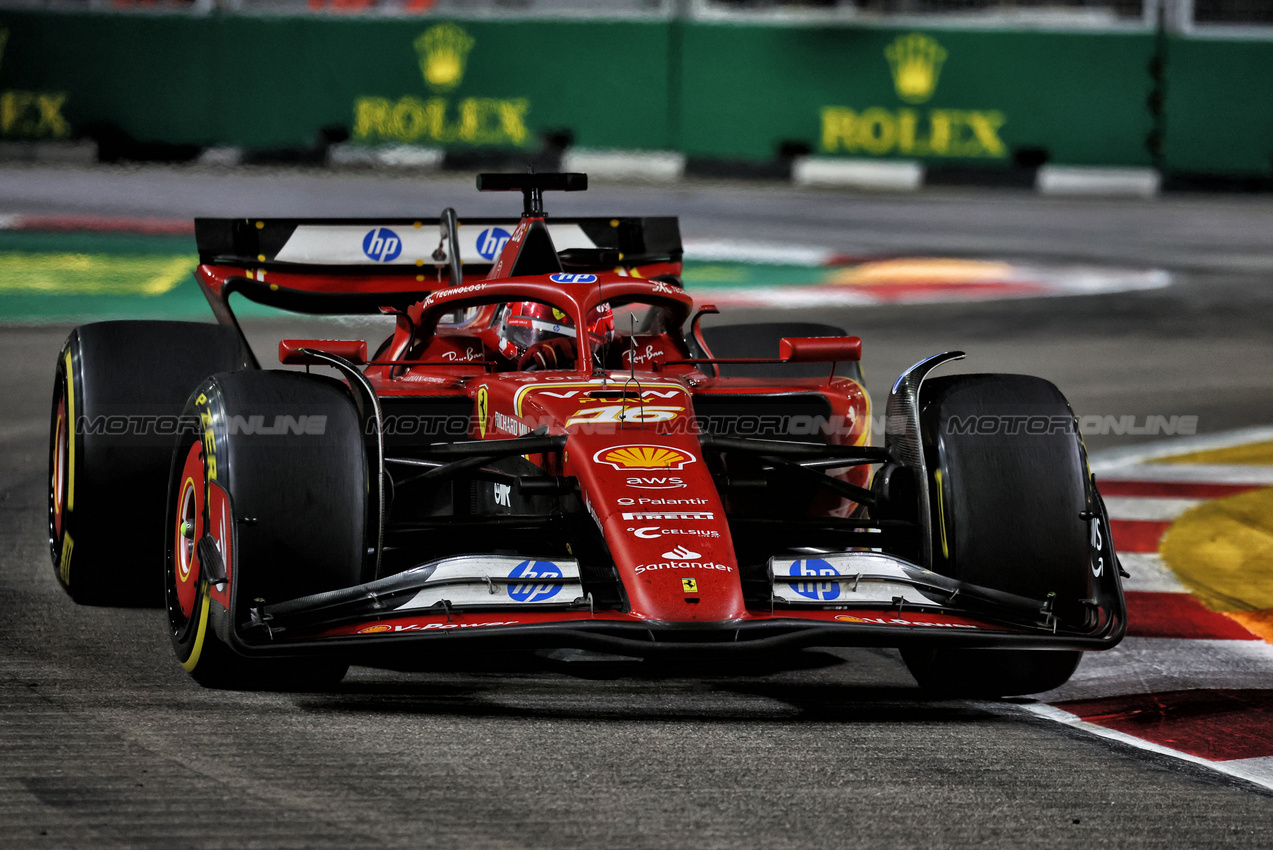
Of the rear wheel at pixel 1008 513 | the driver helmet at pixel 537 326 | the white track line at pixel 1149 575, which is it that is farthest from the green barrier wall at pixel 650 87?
the rear wheel at pixel 1008 513

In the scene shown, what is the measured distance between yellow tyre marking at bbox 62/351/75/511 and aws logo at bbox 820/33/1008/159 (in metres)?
16.2

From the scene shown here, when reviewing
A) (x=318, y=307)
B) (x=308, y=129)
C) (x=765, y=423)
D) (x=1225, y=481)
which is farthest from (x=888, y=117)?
(x=765, y=423)

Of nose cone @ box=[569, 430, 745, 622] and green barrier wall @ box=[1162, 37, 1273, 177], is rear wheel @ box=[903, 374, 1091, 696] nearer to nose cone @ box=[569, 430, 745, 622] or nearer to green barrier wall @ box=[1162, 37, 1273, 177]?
nose cone @ box=[569, 430, 745, 622]

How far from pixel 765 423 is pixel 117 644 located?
79.2 inches

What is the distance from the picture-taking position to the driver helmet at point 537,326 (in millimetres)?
6059

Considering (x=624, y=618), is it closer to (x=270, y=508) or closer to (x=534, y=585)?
(x=534, y=585)

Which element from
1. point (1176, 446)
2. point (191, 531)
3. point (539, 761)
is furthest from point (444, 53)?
point (539, 761)

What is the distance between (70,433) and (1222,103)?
17240 millimetres

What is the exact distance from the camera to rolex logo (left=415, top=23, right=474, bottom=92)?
853 inches

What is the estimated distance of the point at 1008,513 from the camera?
4953 millimetres

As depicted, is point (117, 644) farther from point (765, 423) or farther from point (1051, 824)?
point (1051, 824)

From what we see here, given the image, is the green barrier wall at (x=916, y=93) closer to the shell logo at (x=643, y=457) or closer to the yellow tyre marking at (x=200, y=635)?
the shell logo at (x=643, y=457)

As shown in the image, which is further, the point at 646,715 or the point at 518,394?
the point at 518,394

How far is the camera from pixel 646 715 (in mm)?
4730
